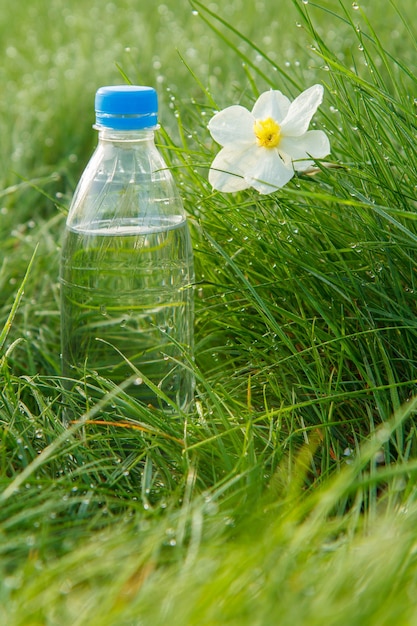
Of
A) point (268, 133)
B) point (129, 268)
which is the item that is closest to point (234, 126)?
point (268, 133)

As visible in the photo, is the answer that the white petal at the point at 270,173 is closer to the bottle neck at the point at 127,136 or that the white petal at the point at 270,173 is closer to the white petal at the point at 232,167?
the white petal at the point at 232,167

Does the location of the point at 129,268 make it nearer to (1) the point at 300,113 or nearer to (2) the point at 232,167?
(2) the point at 232,167

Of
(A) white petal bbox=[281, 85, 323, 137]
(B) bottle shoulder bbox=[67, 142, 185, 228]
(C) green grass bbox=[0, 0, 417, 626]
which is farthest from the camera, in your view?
(B) bottle shoulder bbox=[67, 142, 185, 228]

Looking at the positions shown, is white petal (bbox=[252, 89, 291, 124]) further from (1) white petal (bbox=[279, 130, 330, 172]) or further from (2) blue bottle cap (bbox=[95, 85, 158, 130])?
(2) blue bottle cap (bbox=[95, 85, 158, 130])

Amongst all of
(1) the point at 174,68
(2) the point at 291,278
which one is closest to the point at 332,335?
(2) the point at 291,278

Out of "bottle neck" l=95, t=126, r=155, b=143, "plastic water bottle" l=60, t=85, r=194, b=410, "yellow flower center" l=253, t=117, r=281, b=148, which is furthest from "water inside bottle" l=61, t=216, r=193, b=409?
"yellow flower center" l=253, t=117, r=281, b=148

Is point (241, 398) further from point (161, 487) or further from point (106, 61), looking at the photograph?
point (106, 61)

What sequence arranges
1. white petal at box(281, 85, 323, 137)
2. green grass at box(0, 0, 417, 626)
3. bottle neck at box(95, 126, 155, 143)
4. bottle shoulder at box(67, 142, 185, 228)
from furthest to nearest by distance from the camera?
bottle shoulder at box(67, 142, 185, 228) → bottle neck at box(95, 126, 155, 143) → white petal at box(281, 85, 323, 137) → green grass at box(0, 0, 417, 626)
